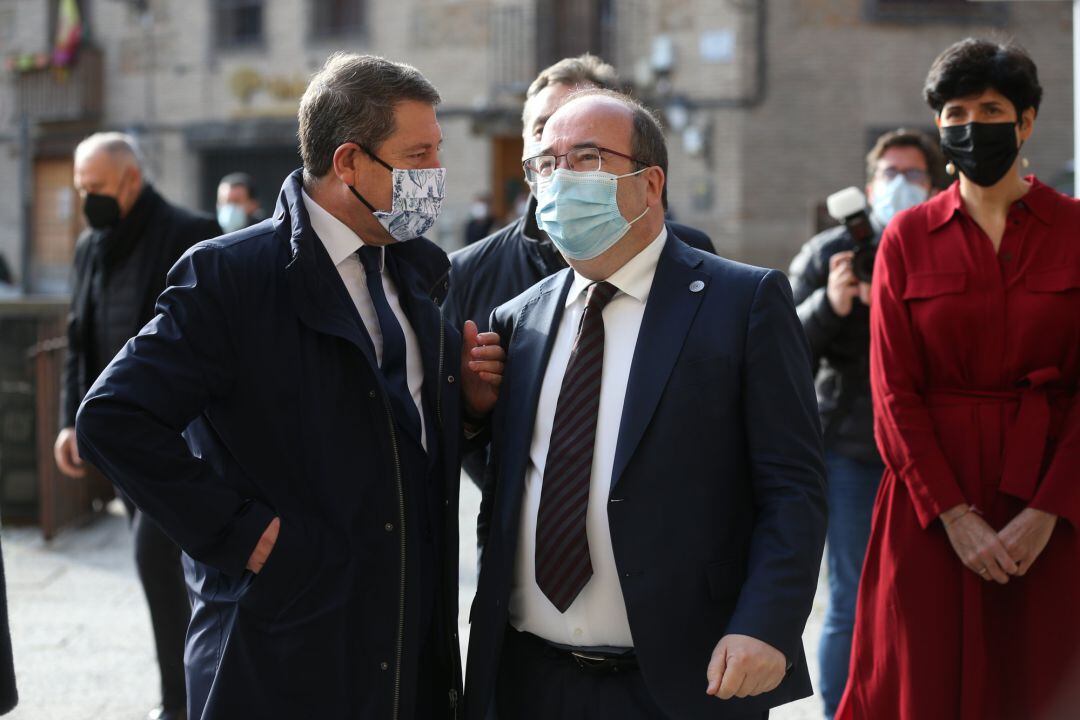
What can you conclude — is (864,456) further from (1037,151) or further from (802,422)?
(1037,151)

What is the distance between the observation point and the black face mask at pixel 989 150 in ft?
11.4

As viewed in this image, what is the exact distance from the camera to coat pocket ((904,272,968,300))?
3.42m

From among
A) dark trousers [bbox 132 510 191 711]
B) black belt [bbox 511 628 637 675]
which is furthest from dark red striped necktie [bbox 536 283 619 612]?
dark trousers [bbox 132 510 191 711]

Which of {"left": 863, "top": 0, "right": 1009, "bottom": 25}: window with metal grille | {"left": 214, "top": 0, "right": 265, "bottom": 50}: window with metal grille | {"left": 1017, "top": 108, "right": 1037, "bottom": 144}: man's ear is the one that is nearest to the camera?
{"left": 1017, "top": 108, "right": 1037, "bottom": 144}: man's ear

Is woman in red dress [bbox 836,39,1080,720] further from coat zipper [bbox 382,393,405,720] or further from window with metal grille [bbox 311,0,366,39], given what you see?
window with metal grille [bbox 311,0,366,39]

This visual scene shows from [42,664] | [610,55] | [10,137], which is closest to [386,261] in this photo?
[42,664]

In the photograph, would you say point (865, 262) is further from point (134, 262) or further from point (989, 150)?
point (134, 262)

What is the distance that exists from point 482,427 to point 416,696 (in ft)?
2.20

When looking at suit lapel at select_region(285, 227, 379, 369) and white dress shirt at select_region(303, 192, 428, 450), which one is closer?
suit lapel at select_region(285, 227, 379, 369)

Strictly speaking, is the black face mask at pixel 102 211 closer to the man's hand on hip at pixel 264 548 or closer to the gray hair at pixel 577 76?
the gray hair at pixel 577 76

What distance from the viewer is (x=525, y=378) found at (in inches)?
111

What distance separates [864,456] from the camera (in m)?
4.40

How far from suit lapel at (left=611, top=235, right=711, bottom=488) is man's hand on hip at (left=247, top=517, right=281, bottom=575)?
2.27ft

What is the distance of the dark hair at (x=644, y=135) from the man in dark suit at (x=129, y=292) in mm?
2586
